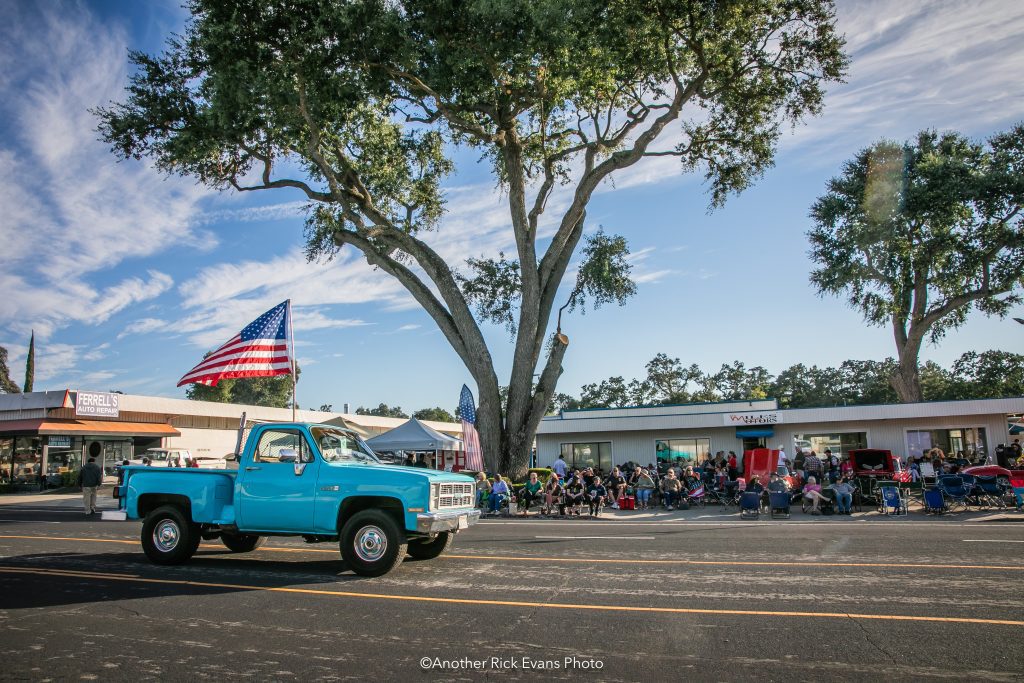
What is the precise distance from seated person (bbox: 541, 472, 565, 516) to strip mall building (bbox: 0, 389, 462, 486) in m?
15.4

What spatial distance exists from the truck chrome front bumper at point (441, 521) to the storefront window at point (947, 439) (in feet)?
94.8

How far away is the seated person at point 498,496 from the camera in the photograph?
2084 centimetres

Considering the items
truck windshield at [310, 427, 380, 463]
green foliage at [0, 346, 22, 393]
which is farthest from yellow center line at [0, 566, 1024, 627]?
green foliage at [0, 346, 22, 393]

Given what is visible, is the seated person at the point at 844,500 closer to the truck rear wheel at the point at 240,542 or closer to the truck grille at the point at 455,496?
the truck grille at the point at 455,496

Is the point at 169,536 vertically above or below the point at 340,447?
below

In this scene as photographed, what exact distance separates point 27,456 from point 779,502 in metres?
36.6

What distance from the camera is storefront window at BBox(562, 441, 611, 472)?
34438 mm

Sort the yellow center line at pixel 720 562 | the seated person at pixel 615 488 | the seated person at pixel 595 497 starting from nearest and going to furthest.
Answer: the yellow center line at pixel 720 562, the seated person at pixel 595 497, the seated person at pixel 615 488

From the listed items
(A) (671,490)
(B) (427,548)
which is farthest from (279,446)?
(A) (671,490)

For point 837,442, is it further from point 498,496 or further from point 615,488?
point 498,496

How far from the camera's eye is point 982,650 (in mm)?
5387

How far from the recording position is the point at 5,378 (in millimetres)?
62188

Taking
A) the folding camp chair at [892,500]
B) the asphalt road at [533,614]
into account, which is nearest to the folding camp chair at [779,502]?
the folding camp chair at [892,500]

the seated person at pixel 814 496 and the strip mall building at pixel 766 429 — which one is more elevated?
the strip mall building at pixel 766 429
